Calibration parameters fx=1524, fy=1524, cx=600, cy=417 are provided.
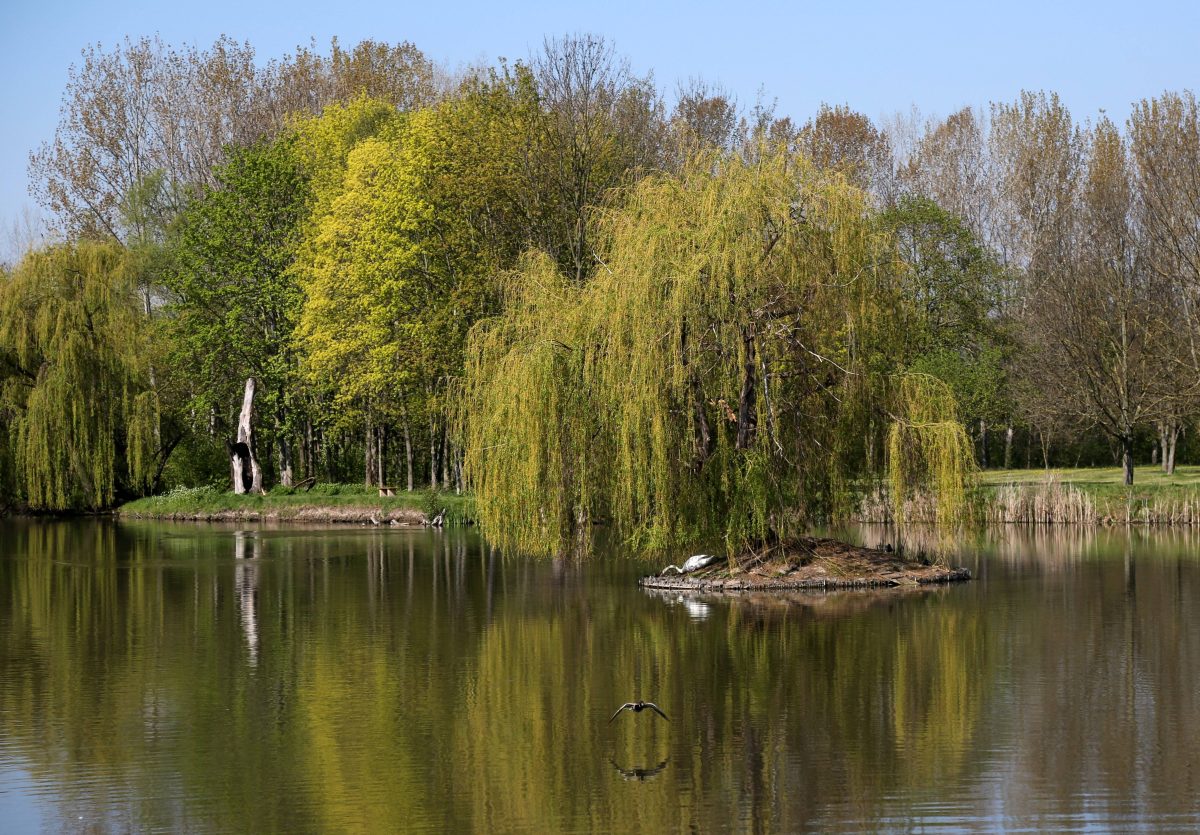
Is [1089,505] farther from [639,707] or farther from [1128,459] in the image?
[639,707]

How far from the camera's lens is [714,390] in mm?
25688

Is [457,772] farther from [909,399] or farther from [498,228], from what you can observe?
[498,228]

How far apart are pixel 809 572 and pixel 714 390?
353 centimetres

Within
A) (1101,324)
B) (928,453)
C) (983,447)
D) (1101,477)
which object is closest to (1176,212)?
(1101,324)

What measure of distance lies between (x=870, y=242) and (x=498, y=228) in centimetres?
1978

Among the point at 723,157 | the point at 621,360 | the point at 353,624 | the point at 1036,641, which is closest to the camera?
the point at 1036,641

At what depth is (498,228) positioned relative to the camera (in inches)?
1753

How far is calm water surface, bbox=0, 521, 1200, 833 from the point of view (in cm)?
1192

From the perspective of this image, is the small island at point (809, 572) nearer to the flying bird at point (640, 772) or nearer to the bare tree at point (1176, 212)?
the flying bird at point (640, 772)

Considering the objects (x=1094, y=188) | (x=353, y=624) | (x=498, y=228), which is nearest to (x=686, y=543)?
(x=353, y=624)

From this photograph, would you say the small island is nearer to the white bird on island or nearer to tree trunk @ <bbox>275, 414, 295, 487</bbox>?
the white bird on island

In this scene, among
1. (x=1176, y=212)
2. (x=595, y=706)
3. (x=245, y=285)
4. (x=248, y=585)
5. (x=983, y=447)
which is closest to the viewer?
(x=595, y=706)

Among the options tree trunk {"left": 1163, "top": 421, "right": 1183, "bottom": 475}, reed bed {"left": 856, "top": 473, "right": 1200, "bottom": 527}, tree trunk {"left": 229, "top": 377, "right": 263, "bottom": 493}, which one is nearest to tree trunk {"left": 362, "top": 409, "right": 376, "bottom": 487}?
tree trunk {"left": 229, "top": 377, "right": 263, "bottom": 493}

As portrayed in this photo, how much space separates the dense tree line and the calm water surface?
3.22 m
